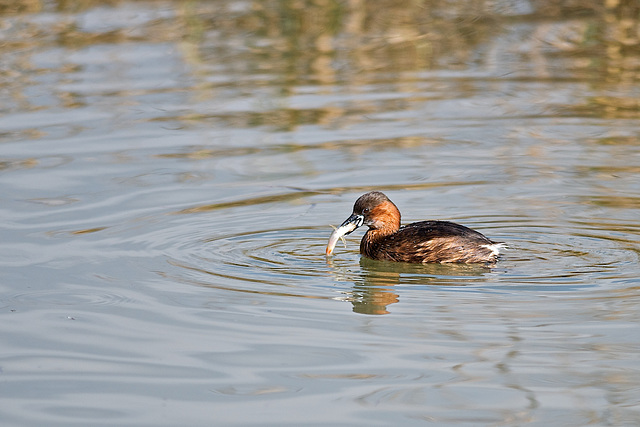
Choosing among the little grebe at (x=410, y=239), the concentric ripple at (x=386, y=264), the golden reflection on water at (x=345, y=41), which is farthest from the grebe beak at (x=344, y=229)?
the golden reflection on water at (x=345, y=41)

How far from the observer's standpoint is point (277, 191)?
1062 centimetres

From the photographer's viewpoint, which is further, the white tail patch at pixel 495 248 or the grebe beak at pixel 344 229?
the grebe beak at pixel 344 229

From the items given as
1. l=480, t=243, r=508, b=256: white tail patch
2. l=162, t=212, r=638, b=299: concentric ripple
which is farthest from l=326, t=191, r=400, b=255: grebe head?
l=480, t=243, r=508, b=256: white tail patch

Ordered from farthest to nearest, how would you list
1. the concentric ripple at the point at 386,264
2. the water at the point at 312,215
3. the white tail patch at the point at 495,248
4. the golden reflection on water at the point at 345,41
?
the golden reflection on water at the point at 345,41 < the white tail patch at the point at 495,248 < the concentric ripple at the point at 386,264 < the water at the point at 312,215

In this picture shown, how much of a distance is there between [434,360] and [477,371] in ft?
0.96

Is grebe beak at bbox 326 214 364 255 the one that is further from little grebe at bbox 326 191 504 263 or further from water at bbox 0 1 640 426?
water at bbox 0 1 640 426

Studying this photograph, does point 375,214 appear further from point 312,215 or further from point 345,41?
point 345,41

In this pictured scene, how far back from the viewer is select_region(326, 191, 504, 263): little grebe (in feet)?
27.1

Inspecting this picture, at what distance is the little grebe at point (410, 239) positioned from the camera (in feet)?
27.1

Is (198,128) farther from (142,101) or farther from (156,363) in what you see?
(156,363)

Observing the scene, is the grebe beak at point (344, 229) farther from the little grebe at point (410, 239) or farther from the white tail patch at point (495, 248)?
the white tail patch at point (495, 248)

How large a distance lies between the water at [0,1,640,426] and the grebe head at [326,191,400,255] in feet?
1.12

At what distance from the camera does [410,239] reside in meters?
8.56

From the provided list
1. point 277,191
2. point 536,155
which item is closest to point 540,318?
point 277,191
